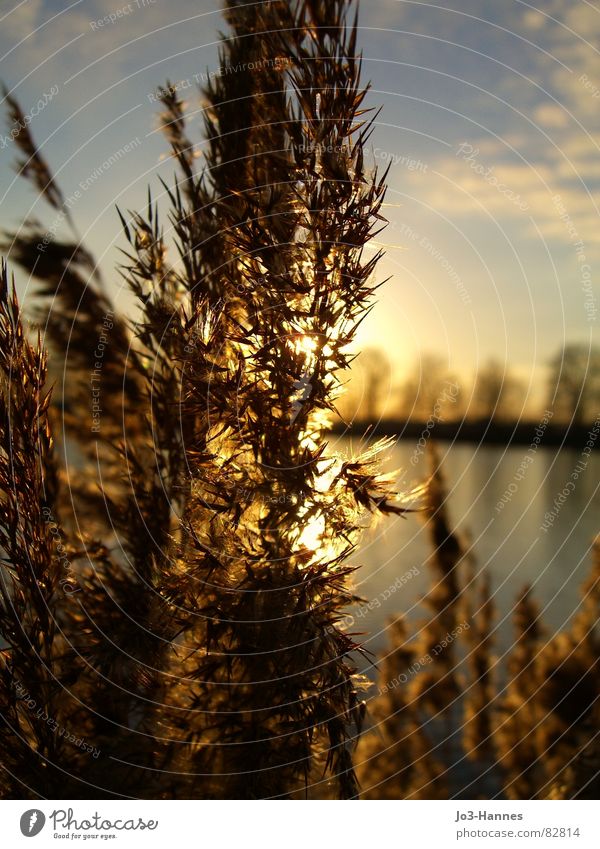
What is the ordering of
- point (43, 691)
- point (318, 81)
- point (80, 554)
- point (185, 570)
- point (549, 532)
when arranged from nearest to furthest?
point (318, 81) < point (185, 570) < point (43, 691) < point (80, 554) < point (549, 532)

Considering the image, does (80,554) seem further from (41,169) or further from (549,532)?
(549,532)

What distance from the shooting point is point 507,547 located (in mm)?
18953

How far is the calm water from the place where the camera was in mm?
13531

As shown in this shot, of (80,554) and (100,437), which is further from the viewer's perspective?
(100,437)

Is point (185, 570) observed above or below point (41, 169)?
below

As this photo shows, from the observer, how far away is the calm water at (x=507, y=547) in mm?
13531

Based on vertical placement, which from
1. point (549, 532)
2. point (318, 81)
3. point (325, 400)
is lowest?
point (549, 532)

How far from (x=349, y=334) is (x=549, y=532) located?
18880mm

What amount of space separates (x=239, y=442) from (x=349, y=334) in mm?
534

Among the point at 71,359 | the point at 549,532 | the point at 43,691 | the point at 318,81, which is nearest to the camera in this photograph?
the point at 318,81
